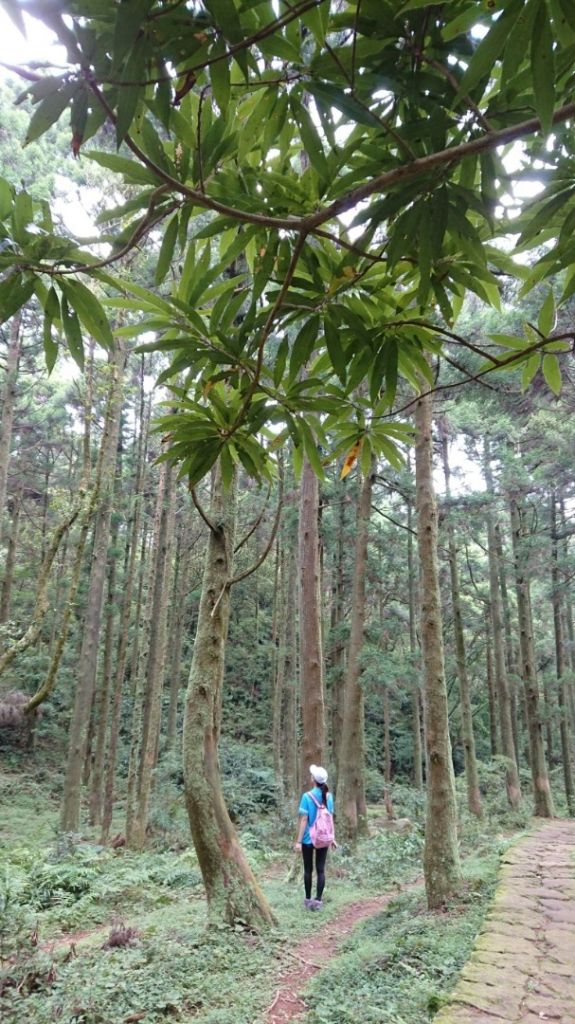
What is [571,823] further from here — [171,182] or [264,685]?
[264,685]

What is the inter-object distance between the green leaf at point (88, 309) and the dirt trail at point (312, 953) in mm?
3761

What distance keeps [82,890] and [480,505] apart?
36.7ft

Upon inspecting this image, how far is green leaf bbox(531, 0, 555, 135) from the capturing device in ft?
A: 3.04

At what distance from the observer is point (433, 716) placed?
5.58 m

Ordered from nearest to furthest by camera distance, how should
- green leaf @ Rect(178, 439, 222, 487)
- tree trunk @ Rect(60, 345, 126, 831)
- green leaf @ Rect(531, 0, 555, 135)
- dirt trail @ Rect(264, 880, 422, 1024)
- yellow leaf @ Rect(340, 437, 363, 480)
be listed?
1. green leaf @ Rect(531, 0, 555, 135)
2. green leaf @ Rect(178, 439, 222, 487)
3. yellow leaf @ Rect(340, 437, 363, 480)
4. dirt trail @ Rect(264, 880, 422, 1024)
5. tree trunk @ Rect(60, 345, 126, 831)

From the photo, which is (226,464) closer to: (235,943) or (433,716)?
(235,943)

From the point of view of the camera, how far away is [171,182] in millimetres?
1142

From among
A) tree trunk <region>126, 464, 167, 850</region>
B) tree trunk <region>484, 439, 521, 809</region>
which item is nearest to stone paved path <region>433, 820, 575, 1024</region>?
tree trunk <region>126, 464, 167, 850</region>

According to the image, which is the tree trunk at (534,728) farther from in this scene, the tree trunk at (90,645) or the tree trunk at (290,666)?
the tree trunk at (90,645)

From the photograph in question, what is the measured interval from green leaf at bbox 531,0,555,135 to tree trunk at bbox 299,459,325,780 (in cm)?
681

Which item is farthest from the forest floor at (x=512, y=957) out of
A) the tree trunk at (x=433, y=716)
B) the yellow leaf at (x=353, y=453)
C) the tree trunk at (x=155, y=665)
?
the tree trunk at (x=155, y=665)

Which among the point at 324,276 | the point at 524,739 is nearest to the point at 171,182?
the point at 324,276

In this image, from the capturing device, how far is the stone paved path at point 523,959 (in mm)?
2787

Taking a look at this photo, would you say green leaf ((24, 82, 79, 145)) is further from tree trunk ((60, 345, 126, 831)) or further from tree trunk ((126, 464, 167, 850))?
tree trunk ((126, 464, 167, 850))
